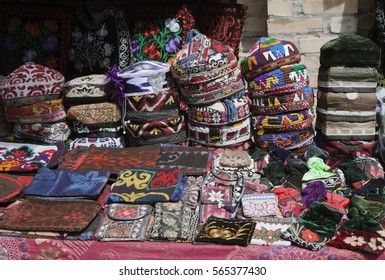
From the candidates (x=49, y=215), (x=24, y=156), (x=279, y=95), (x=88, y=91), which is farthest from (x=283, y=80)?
(x=24, y=156)

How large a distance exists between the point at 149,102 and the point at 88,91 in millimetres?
400

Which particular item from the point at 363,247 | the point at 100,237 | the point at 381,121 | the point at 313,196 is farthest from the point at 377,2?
the point at 100,237

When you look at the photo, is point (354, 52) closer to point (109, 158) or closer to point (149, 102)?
point (149, 102)

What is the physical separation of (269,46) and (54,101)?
4.27 feet

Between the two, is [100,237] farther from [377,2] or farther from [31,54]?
[377,2]

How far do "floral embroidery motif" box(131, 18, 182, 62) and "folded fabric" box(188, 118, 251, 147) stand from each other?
1.86ft

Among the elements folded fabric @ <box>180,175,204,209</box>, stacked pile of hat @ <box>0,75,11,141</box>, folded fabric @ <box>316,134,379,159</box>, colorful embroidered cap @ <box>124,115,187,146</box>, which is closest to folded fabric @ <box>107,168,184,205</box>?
folded fabric @ <box>180,175,204,209</box>

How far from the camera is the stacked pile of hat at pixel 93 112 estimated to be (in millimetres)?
2893

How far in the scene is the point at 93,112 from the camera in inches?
114

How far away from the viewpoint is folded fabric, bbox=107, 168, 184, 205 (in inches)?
89.2

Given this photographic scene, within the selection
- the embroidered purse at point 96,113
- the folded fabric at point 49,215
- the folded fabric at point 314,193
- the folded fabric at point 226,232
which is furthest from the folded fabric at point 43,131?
the folded fabric at point 314,193

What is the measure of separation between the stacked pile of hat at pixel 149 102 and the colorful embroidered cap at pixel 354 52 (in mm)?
929

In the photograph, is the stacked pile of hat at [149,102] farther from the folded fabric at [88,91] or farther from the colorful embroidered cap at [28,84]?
the colorful embroidered cap at [28,84]

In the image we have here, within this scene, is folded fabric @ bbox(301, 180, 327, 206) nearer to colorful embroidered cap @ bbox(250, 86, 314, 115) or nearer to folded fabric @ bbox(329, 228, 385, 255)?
folded fabric @ bbox(329, 228, 385, 255)
